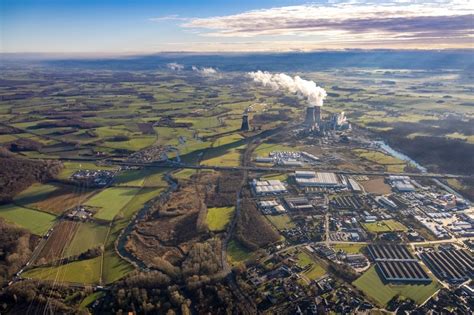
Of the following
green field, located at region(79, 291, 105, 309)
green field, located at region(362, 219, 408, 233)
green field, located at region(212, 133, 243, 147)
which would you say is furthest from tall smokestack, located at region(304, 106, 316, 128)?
green field, located at region(79, 291, 105, 309)

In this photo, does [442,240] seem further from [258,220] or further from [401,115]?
[401,115]

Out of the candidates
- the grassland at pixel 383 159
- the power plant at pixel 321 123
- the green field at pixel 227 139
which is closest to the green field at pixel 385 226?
the grassland at pixel 383 159

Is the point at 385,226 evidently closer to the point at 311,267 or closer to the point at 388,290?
the point at 388,290

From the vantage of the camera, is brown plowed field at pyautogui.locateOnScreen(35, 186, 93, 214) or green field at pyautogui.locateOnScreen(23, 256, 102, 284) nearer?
green field at pyautogui.locateOnScreen(23, 256, 102, 284)

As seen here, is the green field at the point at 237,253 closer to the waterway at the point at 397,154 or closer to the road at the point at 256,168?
the road at the point at 256,168

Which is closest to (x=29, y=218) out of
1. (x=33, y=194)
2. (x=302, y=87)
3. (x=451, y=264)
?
(x=33, y=194)

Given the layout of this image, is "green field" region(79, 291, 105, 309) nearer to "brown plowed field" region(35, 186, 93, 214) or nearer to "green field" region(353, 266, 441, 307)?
"brown plowed field" region(35, 186, 93, 214)
